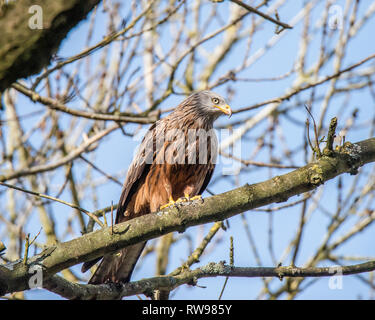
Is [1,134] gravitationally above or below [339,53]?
below

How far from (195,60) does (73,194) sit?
14.2 ft

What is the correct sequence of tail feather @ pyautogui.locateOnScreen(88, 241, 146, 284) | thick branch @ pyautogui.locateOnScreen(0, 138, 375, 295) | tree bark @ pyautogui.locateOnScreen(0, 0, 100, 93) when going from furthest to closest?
tail feather @ pyautogui.locateOnScreen(88, 241, 146, 284) < thick branch @ pyautogui.locateOnScreen(0, 138, 375, 295) < tree bark @ pyautogui.locateOnScreen(0, 0, 100, 93)

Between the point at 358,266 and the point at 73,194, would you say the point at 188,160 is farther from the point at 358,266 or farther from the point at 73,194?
the point at 358,266

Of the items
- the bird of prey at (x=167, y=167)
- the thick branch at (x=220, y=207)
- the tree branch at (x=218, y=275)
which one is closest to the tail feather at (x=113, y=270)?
the bird of prey at (x=167, y=167)

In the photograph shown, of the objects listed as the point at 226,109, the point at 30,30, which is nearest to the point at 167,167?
the point at 226,109

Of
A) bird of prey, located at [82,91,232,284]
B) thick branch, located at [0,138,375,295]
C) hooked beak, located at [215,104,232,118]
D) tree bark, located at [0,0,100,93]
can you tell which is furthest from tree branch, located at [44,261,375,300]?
hooked beak, located at [215,104,232,118]

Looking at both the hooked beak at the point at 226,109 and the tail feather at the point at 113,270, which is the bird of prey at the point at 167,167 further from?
the tail feather at the point at 113,270

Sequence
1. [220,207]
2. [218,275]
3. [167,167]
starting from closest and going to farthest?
[220,207], [218,275], [167,167]

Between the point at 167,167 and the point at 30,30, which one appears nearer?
the point at 30,30

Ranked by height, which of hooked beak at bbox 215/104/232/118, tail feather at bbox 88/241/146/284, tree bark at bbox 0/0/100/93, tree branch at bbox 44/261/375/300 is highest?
hooked beak at bbox 215/104/232/118

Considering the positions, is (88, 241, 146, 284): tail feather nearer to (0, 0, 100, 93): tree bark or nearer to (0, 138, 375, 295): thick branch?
(0, 138, 375, 295): thick branch

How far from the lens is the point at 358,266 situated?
13.6ft

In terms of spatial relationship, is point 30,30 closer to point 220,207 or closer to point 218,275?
point 220,207
